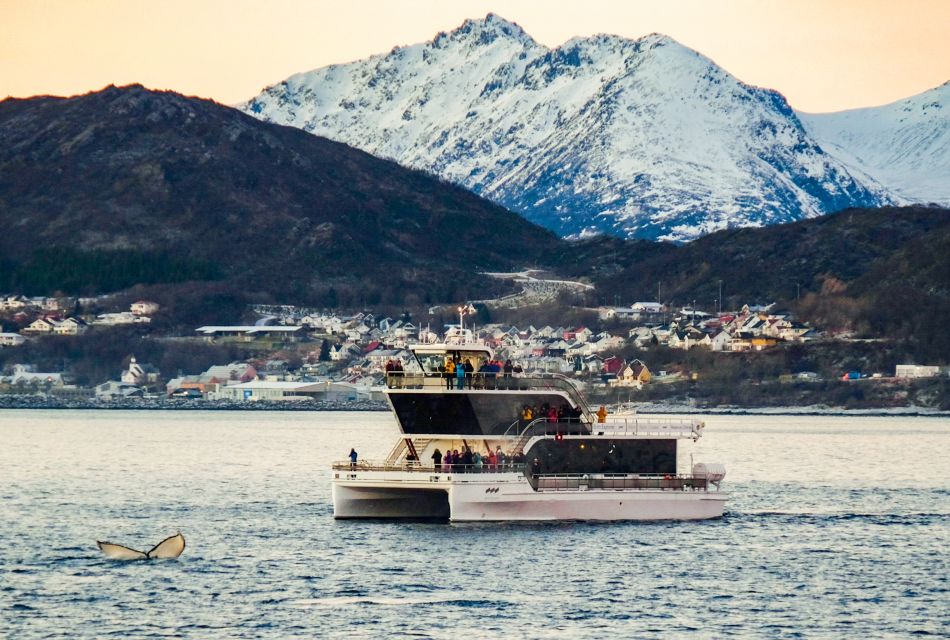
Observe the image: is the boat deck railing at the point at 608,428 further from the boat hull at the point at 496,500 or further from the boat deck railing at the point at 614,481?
the boat hull at the point at 496,500

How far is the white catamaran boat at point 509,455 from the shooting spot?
67.1m

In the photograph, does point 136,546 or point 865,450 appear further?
point 865,450

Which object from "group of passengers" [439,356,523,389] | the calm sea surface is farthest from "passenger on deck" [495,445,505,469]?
"group of passengers" [439,356,523,389]

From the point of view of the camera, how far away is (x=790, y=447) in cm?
13562

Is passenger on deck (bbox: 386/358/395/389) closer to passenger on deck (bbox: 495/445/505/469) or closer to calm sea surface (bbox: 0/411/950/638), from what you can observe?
passenger on deck (bbox: 495/445/505/469)

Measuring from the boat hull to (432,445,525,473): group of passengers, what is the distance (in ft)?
1.88

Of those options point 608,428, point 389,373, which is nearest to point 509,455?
point 608,428

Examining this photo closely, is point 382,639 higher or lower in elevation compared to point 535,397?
lower

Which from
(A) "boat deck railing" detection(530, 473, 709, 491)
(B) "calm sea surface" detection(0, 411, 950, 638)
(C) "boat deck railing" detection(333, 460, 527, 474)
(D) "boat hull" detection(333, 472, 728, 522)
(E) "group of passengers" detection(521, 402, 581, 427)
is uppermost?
(E) "group of passengers" detection(521, 402, 581, 427)

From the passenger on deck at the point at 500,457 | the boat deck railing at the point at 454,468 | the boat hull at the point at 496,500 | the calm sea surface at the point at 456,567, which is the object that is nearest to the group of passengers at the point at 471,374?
the passenger on deck at the point at 500,457

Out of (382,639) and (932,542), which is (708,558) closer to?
(932,542)

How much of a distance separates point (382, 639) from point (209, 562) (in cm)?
1412

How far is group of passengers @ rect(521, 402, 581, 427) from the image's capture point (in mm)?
69250

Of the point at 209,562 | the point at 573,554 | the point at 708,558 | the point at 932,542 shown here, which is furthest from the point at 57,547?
the point at 932,542
